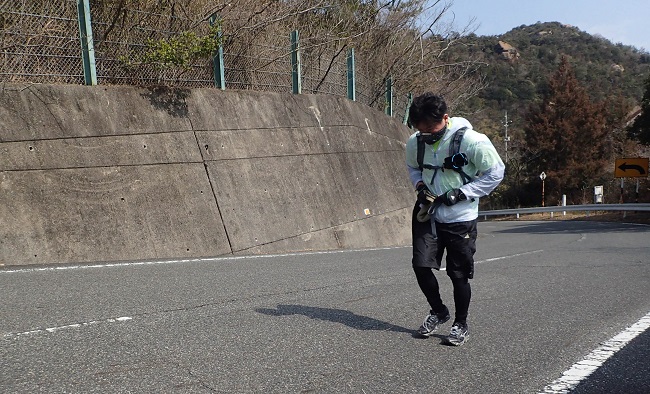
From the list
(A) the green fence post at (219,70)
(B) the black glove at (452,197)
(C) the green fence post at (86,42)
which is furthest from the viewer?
(A) the green fence post at (219,70)

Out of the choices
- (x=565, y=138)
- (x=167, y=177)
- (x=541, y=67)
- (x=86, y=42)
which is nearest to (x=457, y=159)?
(x=167, y=177)

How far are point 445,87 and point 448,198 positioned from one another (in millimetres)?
25872

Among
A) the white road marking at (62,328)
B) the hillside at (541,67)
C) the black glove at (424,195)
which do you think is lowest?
the white road marking at (62,328)

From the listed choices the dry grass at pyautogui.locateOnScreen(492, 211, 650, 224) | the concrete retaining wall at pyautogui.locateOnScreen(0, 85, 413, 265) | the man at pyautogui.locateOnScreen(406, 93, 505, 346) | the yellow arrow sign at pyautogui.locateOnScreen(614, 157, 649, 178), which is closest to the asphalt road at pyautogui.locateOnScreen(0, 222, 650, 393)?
the man at pyautogui.locateOnScreen(406, 93, 505, 346)

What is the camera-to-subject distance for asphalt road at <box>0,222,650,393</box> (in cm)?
342

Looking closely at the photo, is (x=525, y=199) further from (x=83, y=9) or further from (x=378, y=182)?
(x=83, y=9)

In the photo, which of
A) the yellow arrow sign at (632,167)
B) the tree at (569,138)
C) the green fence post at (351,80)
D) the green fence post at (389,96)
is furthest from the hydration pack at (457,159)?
the tree at (569,138)

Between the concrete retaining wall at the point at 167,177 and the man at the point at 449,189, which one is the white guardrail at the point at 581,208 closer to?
the concrete retaining wall at the point at 167,177

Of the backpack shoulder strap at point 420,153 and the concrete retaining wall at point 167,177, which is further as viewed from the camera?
the concrete retaining wall at point 167,177

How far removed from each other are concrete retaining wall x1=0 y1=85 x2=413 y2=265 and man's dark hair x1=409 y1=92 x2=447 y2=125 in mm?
6094

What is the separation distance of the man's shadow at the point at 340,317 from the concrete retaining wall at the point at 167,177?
451 centimetres

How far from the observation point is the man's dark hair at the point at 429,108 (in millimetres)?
4121

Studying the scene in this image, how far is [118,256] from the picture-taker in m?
8.84

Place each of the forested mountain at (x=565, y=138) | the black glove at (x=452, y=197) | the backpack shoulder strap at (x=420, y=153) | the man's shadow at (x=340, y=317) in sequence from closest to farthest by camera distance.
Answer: the black glove at (x=452, y=197)
the backpack shoulder strap at (x=420, y=153)
the man's shadow at (x=340, y=317)
the forested mountain at (x=565, y=138)
